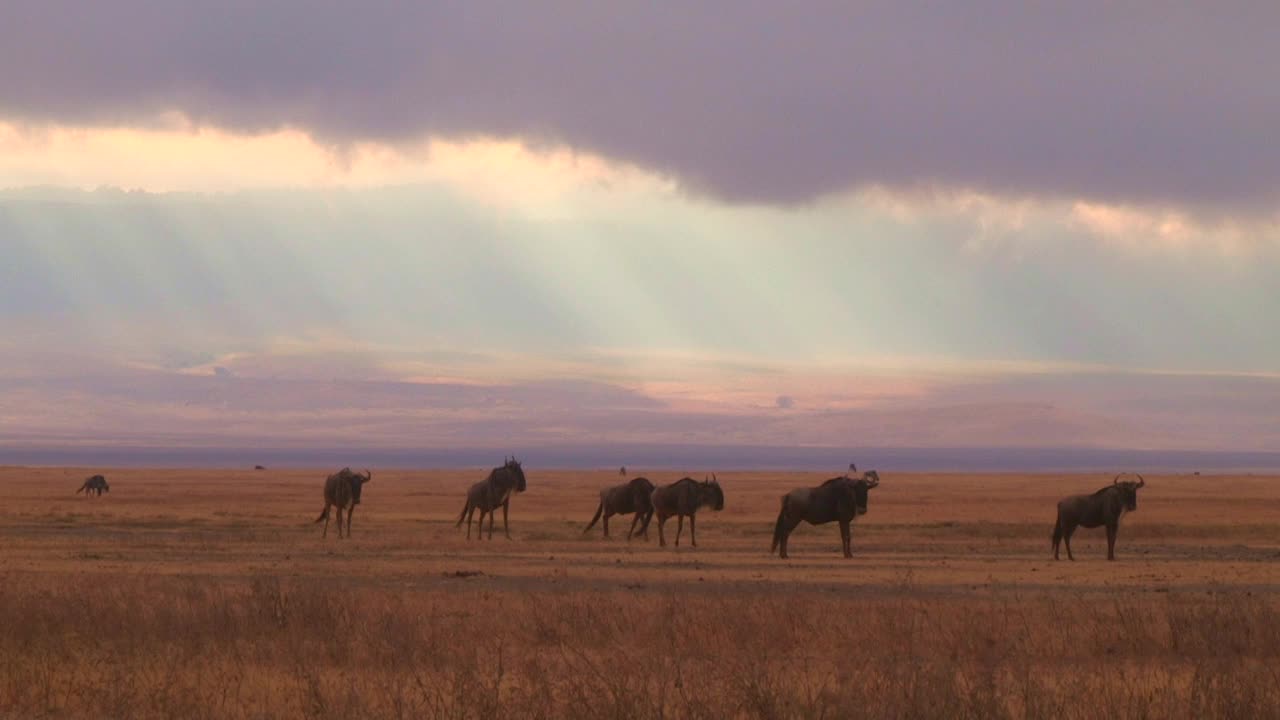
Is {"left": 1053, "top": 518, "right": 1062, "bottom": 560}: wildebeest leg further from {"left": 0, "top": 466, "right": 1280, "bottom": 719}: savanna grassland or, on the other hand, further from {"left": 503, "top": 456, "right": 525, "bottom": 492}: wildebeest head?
{"left": 503, "top": 456, "right": 525, "bottom": 492}: wildebeest head

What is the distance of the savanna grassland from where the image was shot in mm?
12961

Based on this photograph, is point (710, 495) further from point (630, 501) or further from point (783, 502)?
point (783, 502)

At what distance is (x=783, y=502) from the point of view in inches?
1436

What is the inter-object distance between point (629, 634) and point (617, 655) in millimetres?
1584

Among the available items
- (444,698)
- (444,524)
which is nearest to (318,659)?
(444,698)

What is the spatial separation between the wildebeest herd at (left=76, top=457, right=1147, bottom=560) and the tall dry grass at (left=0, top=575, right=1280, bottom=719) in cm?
1325

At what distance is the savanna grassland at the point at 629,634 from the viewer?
510 inches

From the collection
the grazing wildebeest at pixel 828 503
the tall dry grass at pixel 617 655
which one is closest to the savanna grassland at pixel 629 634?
the tall dry grass at pixel 617 655

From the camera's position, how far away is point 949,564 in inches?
1235

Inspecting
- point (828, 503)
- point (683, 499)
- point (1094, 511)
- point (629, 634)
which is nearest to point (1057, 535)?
point (1094, 511)

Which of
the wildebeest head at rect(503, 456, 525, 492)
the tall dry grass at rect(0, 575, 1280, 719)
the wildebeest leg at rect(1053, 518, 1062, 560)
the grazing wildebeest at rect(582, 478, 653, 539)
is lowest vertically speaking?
the tall dry grass at rect(0, 575, 1280, 719)

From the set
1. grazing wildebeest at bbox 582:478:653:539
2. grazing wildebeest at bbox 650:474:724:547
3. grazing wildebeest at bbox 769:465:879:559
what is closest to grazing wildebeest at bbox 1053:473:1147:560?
grazing wildebeest at bbox 769:465:879:559

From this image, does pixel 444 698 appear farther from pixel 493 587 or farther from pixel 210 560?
pixel 210 560

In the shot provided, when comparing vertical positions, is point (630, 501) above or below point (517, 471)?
below
